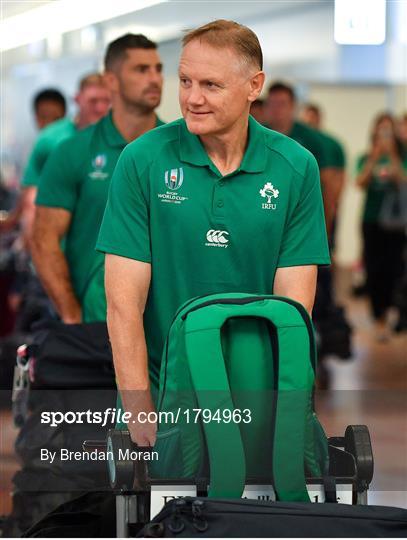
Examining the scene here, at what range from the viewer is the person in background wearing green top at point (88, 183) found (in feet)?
13.4

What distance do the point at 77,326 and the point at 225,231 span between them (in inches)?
46.0

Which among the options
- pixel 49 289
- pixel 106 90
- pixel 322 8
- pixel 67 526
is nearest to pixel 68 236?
pixel 49 289

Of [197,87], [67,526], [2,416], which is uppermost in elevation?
[197,87]

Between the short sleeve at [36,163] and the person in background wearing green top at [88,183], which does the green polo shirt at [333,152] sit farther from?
the short sleeve at [36,163]

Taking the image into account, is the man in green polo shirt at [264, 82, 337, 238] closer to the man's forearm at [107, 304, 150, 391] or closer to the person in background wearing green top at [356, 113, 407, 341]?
the man's forearm at [107, 304, 150, 391]

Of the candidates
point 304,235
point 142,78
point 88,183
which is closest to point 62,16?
point 142,78

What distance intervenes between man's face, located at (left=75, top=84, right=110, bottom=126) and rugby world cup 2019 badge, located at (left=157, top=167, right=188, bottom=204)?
104 cm

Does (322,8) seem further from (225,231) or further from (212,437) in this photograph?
(212,437)

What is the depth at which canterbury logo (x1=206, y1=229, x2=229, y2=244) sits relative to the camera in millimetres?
3473

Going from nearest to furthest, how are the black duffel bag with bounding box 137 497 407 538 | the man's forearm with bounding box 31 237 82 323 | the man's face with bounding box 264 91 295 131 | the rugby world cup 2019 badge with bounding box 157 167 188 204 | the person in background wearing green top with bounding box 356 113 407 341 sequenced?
the black duffel bag with bounding box 137 497 407 538
the rugby world cup 2019 badge with bounding box 157 167 188 204
the man's face with bounding box 264 91 295 131
the man's forearm with bounding box 31 237 82 323
the person in background wearing green top with bounding box 356 113 407 341

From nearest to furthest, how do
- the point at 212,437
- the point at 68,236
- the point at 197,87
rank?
1. the point at 212,437
2. the point at 197,87
3. the point at 68,236

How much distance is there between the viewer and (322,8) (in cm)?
416

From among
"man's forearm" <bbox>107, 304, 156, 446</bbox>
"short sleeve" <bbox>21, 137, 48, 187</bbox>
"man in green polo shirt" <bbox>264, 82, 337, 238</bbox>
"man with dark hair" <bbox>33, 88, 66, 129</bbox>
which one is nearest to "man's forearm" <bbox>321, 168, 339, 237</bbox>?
"man in green polo shirt" <bbox>264, 82, 337, 238</bbox>

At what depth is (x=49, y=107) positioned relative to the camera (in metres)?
9.55
